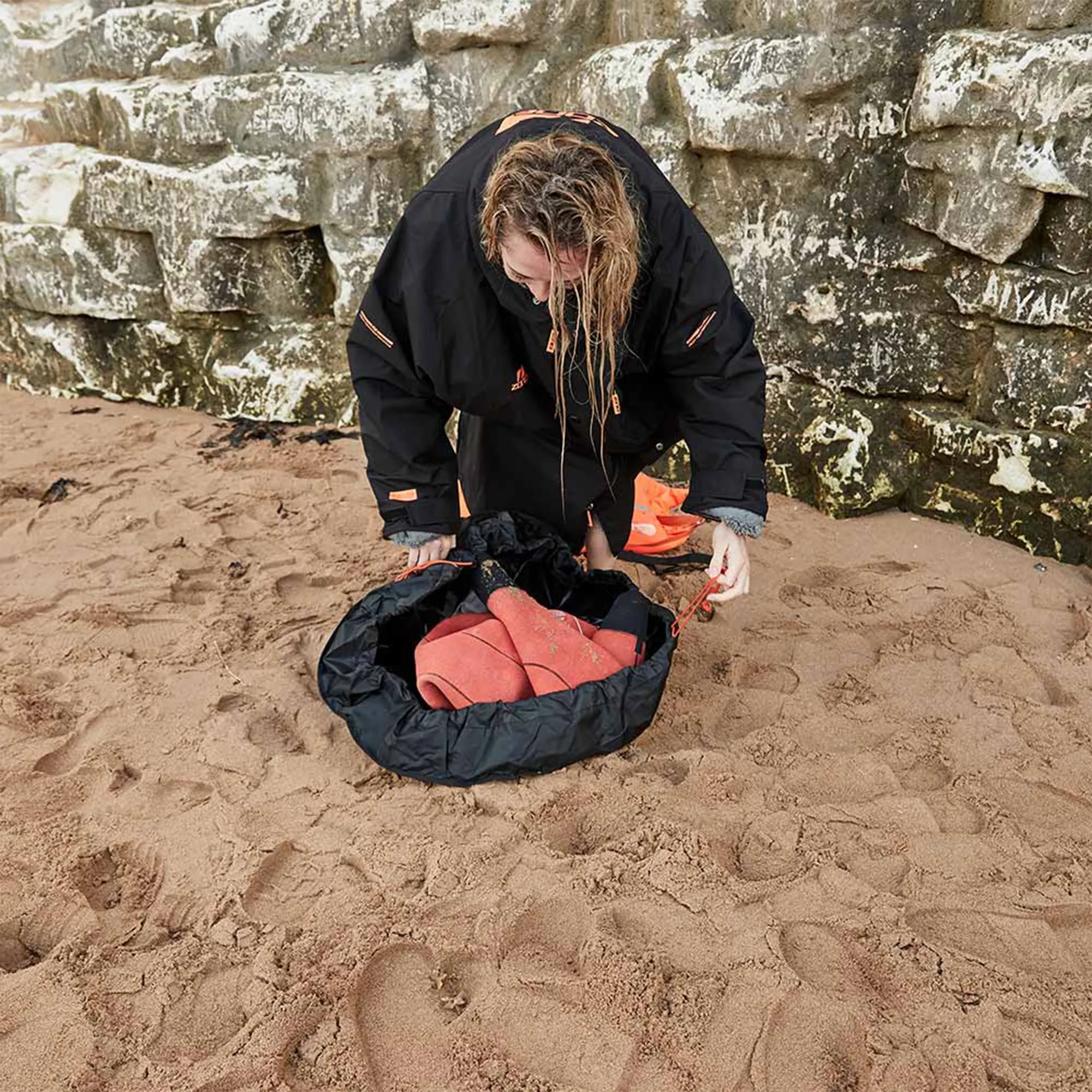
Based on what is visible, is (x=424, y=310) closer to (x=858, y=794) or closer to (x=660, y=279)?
(x=660, y=279)

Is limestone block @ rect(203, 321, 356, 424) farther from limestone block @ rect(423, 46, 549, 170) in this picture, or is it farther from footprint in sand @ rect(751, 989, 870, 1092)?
footprint in sand @ rect(751, 989, 870, 1092)

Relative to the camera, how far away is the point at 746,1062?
5.32 feet

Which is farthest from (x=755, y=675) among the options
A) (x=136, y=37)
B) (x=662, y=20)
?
(x=136, y=37)

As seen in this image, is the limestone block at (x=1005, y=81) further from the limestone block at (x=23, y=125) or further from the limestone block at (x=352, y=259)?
the limestone block at (x=23, y=125)

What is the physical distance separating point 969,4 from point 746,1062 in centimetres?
281

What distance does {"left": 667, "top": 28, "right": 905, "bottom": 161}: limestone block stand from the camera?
2.93 meters

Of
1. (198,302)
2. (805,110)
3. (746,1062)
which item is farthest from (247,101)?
(746,1062)

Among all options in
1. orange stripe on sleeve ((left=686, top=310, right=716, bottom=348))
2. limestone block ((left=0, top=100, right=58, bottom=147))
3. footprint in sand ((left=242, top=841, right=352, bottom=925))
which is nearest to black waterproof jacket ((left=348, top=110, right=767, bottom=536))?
orange stripe on sleeve ((left=686, top=310, right=716, bottom=348))

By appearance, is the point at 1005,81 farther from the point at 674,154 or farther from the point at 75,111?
the point at 75,111

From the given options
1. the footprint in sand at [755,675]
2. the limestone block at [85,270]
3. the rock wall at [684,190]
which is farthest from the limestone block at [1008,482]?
the limestone block at [85,270]

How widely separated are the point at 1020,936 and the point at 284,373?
11.3 ft

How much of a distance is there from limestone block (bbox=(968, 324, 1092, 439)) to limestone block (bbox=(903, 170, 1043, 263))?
0.85 ft

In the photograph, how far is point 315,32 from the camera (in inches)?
150

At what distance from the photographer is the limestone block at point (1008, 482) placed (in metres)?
2.98
